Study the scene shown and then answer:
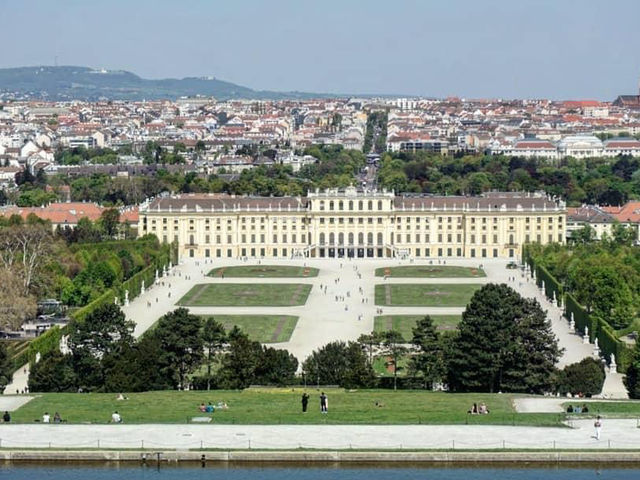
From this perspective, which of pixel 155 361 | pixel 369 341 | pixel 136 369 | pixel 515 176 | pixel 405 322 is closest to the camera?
pixel 136 369

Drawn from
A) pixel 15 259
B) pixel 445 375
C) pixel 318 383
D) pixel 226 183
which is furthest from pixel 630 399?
pixel 226 183

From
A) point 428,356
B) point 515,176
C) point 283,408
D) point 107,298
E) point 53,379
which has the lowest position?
point 283,408

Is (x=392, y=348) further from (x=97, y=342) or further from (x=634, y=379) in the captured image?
(x=97, y=342)

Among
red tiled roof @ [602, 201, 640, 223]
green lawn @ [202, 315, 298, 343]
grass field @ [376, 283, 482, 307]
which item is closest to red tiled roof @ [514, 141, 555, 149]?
red tiled roof @ [602, 201, 640, 223]

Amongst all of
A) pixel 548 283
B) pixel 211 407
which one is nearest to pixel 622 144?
pixel 548 283

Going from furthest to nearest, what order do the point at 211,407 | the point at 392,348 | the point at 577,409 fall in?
the point at 392,348 < the point at 211,407 < the point at 577,409

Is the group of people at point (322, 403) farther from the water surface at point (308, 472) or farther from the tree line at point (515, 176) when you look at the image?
the tree line at point (515, 176)

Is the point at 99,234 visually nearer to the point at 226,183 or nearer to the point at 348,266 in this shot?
the point at 348,266

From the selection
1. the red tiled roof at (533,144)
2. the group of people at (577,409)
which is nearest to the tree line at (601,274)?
the group of people at (577,409)
